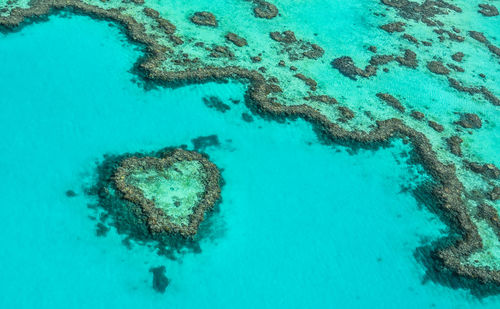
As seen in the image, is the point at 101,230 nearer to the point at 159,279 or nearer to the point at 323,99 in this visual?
the point at 159,279

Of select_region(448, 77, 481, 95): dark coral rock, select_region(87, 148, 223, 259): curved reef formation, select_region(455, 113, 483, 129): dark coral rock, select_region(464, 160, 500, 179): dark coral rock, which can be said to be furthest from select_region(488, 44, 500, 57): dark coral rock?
select_region(87, 148, 223, 259): curved reef formation

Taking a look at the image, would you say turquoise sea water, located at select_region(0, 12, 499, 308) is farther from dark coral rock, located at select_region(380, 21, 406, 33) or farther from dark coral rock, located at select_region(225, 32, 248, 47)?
dark coral rock, located at select_region(380, 21, 406, 33)

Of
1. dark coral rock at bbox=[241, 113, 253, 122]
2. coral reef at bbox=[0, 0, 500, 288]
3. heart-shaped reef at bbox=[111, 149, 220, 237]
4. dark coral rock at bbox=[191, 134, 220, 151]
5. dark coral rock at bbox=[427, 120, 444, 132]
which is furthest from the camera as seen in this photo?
dark coral rock at bbox=[427, 120, 444, 132]

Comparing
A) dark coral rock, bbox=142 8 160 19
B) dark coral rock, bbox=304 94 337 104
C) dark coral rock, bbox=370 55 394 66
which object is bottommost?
dark coral rock, bbox=304 94 337 104

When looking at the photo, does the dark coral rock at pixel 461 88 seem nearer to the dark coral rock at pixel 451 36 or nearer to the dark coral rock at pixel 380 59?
the dark coral rock at pixel 380 59

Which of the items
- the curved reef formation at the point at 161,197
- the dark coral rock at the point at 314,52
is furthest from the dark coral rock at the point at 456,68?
the curved reef formation at the point at 161,197

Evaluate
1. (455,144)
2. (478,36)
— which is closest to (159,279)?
(455,144)

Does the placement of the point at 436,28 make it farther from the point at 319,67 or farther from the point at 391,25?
the point at 319,67
